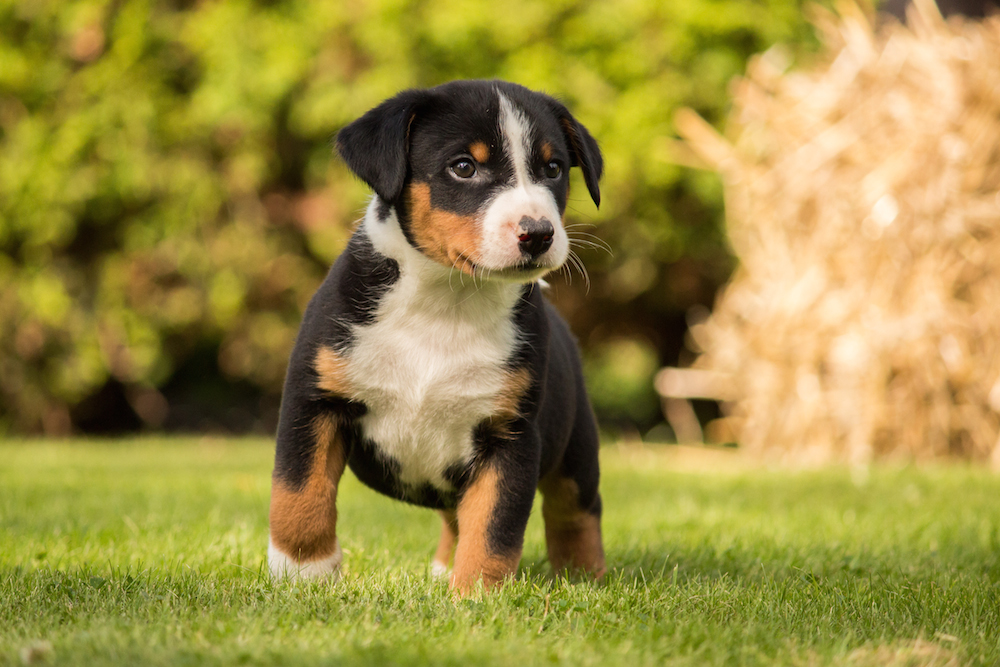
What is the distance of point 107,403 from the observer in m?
11.1

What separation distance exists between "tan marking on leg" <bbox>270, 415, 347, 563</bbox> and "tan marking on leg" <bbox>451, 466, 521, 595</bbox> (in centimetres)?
40

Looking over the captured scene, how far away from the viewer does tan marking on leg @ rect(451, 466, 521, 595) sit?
2.88 m

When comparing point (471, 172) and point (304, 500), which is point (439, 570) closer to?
point (304, 500)

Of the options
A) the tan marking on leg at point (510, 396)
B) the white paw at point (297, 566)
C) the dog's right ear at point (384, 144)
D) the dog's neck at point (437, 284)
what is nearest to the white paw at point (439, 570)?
the white paw at point (297, 566)

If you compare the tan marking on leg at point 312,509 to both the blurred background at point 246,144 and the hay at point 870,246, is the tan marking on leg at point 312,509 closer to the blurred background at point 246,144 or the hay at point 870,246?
the hay at point 870,246

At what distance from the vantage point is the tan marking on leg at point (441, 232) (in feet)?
9.62

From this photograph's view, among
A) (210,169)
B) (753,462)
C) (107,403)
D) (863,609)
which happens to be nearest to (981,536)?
(863,609)

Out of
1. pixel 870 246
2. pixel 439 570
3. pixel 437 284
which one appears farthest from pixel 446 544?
pixel 870 246

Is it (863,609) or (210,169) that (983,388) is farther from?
(210,169)

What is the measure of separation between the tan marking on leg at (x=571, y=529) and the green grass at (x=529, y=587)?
9cm

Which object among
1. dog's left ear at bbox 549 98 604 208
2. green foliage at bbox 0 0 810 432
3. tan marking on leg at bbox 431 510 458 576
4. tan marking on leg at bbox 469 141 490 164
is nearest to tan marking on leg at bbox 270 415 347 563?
tan marking on leg at bbox 431 510 458 576

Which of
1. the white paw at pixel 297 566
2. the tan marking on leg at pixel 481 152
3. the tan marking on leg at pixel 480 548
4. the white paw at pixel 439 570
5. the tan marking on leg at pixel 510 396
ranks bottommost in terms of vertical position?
the white paw at pixel 439 570

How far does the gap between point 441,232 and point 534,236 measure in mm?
331

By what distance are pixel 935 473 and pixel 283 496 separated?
497 cm
